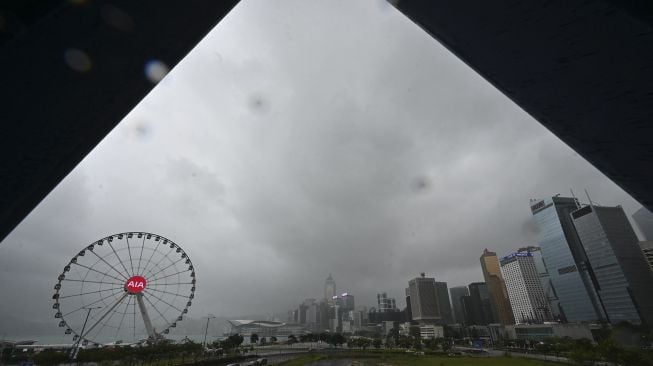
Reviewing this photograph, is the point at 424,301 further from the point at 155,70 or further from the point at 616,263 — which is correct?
the point at 155,70

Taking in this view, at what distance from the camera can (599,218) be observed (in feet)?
329

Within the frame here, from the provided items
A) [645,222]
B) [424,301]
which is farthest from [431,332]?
[645,222]

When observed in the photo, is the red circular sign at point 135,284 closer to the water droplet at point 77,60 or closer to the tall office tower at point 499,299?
the water droplet at point 77,60

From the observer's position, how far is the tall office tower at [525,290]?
131675 mm

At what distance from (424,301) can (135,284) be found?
15641 centimetres

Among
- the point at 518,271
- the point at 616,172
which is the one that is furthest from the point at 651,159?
the point at 518,271

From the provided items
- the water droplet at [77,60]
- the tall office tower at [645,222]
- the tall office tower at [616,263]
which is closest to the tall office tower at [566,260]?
→ the tall office tower at [616,263]

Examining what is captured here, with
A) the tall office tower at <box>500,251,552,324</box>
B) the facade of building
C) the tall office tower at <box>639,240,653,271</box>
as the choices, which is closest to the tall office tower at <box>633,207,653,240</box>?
the tall office tower at <box>639,240,653,271</box>

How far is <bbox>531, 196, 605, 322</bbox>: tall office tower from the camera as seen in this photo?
99.2 meters

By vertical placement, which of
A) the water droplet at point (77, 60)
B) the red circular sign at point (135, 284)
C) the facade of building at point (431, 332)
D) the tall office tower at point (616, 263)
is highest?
the tall office tower at point (616, 263)

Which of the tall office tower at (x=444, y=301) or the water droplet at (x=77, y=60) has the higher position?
the tall office tower at (x=444, y=301)

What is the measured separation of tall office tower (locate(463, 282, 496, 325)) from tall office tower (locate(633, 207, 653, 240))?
334 feet

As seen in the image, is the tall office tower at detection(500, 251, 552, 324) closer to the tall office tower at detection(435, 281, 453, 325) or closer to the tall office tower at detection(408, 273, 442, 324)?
the tall office tower at detection(408, 273, 442, 324)

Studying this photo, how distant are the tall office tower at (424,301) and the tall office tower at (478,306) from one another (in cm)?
2721
